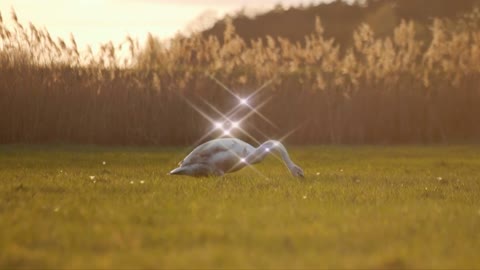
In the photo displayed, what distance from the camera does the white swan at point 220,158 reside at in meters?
11.0

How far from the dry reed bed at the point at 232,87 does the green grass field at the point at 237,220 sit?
6.37 meters

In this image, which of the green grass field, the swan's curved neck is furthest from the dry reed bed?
the swan's curved neck

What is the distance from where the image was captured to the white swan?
10984 millimetres

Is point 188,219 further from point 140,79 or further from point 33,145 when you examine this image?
point 140,79

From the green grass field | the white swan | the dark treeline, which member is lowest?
the green grass field

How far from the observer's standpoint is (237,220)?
6.46 metres

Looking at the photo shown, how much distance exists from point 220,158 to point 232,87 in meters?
9.53

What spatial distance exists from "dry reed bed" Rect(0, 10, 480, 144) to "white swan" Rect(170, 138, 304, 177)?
7.87 meters

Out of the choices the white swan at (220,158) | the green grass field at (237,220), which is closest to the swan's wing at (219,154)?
the white swan at (220,158)

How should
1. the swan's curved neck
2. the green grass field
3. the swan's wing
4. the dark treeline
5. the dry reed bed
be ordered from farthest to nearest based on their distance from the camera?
the dark treeline → the dry reed bed → the swan's curved neck → the swan's wing → the green grass field

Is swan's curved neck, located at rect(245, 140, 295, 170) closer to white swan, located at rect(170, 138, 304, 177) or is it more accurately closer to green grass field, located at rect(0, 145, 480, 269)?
white swan, located at rect(170, 138, 304, 177)

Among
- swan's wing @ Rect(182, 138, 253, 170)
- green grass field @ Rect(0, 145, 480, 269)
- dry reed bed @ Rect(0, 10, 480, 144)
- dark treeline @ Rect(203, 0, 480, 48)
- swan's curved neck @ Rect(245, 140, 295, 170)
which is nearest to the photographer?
green grass field @ Rect(0, 145, 480, 269)

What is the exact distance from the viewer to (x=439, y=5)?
174 feet

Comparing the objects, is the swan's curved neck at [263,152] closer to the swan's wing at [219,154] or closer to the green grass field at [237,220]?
the swan's wing at [219,154]
